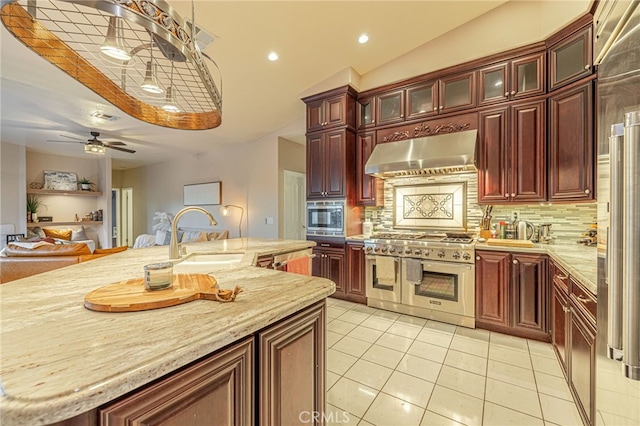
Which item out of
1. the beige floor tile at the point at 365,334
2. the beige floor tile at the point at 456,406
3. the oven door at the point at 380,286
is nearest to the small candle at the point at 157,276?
the beige floor tile at the point at 456,406

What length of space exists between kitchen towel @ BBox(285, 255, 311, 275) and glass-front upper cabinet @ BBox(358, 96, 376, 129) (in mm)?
2120

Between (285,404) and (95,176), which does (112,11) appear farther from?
(95,176)

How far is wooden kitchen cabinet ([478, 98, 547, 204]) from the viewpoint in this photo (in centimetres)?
262

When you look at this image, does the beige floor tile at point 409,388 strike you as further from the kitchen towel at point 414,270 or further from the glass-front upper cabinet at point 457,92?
the glass-front upper cabinet at point 457,92

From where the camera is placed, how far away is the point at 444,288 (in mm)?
2883

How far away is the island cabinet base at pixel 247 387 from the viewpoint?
0.61 meters

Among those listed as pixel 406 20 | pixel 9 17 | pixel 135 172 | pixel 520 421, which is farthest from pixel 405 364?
pixel 135 172

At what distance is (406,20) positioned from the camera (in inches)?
114

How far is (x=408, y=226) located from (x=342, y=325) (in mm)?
1622

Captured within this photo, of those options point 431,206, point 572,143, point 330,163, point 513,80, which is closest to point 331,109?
point 330,163

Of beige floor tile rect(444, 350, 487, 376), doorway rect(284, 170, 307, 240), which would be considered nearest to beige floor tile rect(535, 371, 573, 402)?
beige floor tile rect(444, 350, 487, 376)

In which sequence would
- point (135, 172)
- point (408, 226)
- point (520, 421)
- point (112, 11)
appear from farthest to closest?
point (135, 172) → point (408, 226) → point (520, 421) → point (112, 11)

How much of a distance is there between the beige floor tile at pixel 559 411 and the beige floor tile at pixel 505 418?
3.8 inches

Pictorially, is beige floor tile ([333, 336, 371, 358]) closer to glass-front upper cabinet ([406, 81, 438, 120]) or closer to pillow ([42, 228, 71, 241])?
glass-front upper cabinet ([406, 81, 438, 120])
